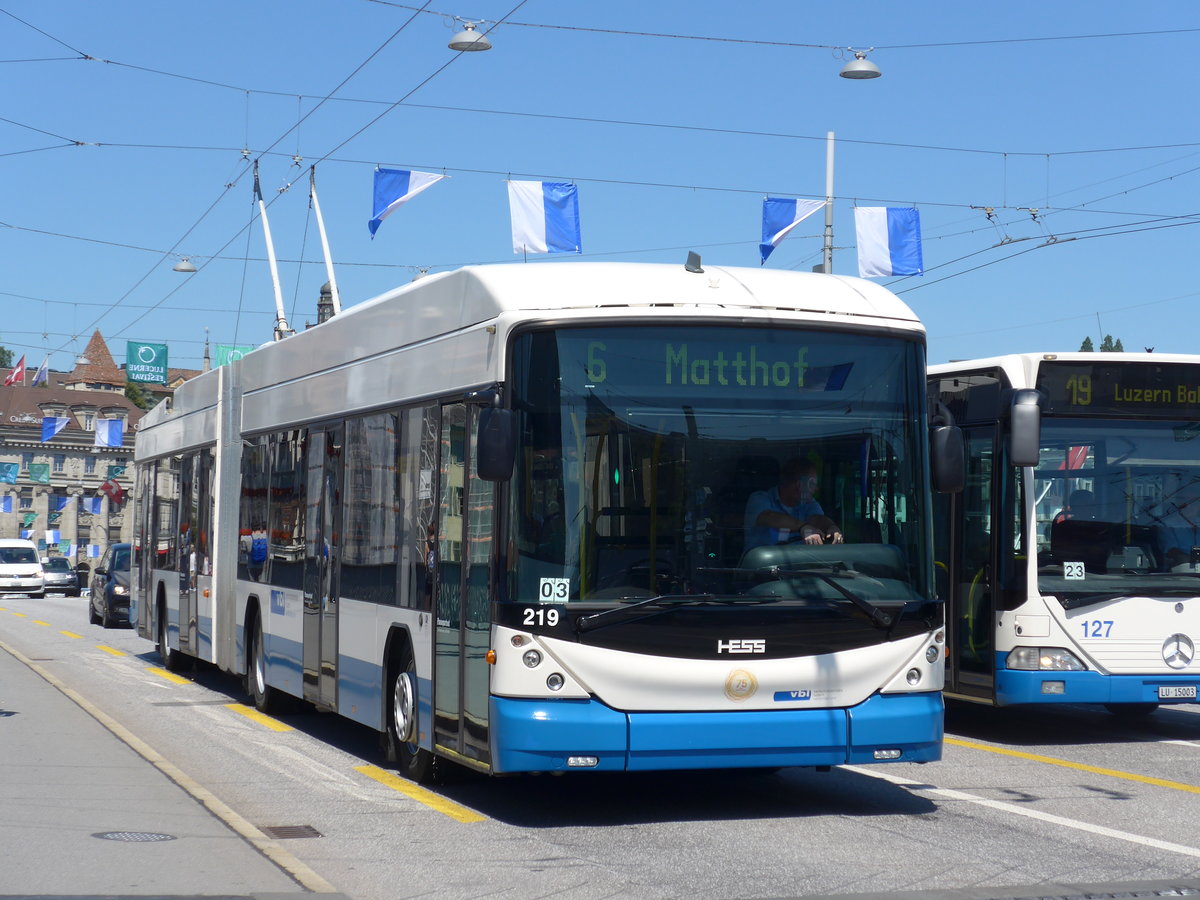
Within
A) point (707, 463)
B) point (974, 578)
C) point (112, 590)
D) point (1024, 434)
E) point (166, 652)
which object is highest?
point (1024, 434)

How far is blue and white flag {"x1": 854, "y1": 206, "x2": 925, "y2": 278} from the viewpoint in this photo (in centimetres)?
2339

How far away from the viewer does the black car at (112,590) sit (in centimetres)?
3316

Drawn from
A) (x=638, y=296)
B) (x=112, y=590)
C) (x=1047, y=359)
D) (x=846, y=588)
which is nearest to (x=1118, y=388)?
(x=1047, y=359)

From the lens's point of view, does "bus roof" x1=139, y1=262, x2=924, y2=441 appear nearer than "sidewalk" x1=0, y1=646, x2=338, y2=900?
No

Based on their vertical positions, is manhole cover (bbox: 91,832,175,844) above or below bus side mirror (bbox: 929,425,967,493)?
below

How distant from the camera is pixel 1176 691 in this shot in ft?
42.6

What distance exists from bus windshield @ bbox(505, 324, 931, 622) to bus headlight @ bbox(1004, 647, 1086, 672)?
3.84 metres

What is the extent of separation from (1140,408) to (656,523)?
5.80 metres

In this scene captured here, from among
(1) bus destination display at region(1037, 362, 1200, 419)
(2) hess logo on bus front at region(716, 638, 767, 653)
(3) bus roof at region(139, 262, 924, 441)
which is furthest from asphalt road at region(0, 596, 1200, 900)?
(3) bus roof at region(139, 262, 924, 441)

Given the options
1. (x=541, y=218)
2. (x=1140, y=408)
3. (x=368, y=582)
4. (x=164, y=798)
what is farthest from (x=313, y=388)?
(x=541, y=218)

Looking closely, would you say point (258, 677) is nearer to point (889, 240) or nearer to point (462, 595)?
point (462, 595)

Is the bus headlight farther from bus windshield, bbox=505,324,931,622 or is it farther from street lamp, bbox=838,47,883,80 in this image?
street lamp, bbox=838,47,883,80

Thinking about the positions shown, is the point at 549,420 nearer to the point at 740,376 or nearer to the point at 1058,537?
the point at 740,376

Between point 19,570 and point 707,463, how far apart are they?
51.9 m
